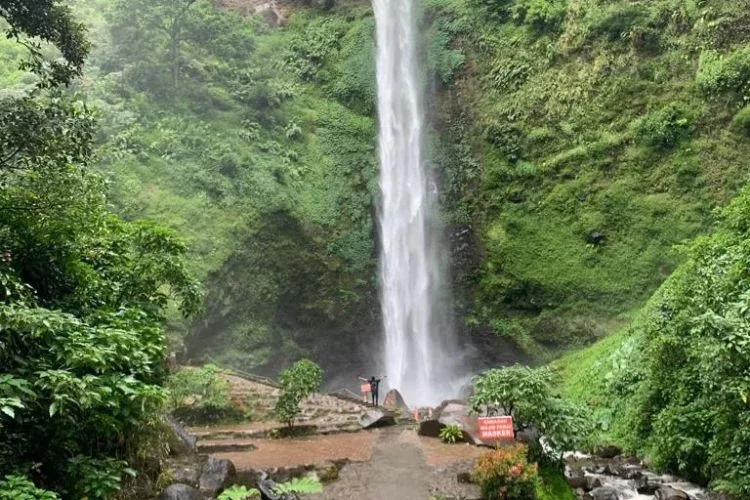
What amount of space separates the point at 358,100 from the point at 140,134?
10974 mm

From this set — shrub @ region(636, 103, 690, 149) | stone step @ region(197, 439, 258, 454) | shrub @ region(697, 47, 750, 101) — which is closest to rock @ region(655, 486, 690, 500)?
stone step @ region(197, 439, 258, 454)

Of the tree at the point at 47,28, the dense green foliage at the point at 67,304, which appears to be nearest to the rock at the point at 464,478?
the dense green foliage at the point at 67,304

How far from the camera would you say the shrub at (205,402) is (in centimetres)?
1385

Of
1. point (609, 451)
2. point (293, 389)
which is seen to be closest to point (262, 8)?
point (293, 389)

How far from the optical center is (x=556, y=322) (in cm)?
2208

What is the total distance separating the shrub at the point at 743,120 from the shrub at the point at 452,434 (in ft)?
53.0

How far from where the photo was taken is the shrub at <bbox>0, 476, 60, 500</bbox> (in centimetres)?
445

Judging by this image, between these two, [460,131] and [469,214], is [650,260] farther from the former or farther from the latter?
[460,131]

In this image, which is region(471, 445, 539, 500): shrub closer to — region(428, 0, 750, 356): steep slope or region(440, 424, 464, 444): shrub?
region(440, 424, 464, 444): shrub

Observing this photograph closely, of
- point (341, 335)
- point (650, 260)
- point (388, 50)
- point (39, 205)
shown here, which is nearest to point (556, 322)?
point (650, 260)

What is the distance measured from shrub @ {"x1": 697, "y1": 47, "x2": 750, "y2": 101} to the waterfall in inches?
446

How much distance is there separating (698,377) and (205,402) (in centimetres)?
1085

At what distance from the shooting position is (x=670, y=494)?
32.9 feet

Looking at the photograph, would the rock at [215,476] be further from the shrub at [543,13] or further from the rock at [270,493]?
the shrub at [543,13]
